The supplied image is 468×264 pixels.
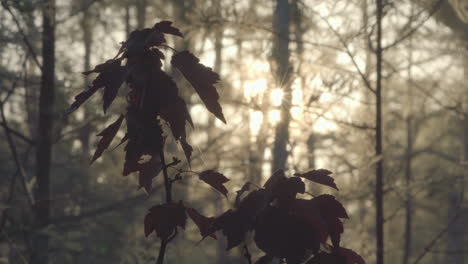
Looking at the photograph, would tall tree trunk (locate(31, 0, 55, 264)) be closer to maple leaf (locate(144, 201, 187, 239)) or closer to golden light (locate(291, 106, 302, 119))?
golden light (locate(291, 106, 302, 119))

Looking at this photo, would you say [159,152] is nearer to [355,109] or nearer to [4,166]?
[355,109]

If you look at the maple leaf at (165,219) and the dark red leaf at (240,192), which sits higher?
the dark red leaf at (240,192)

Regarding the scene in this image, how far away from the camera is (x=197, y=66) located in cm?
173

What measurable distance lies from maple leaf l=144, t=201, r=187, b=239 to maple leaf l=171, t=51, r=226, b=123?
0.36m

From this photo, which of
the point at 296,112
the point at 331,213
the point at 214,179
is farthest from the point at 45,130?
the point at 331,213

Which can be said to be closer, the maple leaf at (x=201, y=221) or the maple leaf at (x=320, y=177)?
the maple leaf at (x=320, y=177)

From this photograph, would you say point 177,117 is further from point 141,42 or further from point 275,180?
point 275,180

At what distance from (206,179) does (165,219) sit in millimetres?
191

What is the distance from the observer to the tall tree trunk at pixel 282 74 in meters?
4.31

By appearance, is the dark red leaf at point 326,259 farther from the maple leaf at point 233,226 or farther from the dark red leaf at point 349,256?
the maple leaf at point 233,226

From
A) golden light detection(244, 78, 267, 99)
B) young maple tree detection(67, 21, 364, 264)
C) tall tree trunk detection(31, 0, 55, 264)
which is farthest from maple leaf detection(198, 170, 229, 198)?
tall tree trunk detection(31, 0, 55, 264)

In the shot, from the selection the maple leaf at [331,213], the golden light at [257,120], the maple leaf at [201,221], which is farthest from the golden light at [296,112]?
the maple leaf at [331,213]

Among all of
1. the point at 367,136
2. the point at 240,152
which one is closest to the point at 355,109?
the point at 367,136

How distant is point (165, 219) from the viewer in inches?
70.9
